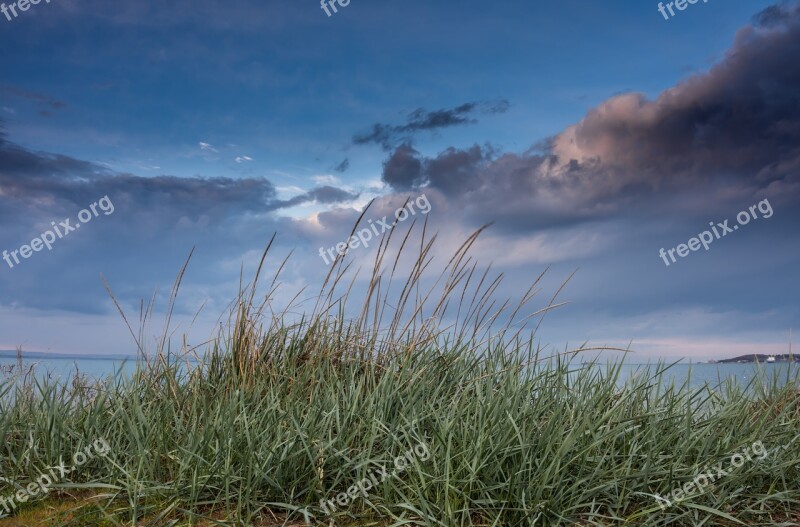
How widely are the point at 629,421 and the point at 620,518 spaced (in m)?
0.74

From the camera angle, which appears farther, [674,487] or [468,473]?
[674,487]

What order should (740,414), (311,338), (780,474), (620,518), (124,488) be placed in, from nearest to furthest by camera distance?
(620,518) → (124,488) → (780,474) → (740,414) → (311,338)

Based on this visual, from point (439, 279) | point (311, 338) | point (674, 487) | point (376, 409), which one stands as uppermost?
point (439, 279)

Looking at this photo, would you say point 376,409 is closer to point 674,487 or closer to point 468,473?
point 468,473

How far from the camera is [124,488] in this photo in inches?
156

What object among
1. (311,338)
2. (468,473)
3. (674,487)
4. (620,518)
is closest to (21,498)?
(311,338)

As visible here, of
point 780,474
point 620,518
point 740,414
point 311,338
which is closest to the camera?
point 620,518

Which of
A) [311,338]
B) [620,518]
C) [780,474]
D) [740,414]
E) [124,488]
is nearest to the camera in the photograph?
[620,518]

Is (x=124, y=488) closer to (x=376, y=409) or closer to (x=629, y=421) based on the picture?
(x=376, y=409)

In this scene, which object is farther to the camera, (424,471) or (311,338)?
(311,338)

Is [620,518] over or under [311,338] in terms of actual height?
under

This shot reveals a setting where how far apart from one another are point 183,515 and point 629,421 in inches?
108

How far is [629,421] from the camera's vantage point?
4.14 meters

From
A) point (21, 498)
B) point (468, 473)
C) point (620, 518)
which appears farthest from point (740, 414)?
point (21, 498)
